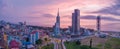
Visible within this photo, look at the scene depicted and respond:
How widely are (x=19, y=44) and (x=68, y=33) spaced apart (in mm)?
32864

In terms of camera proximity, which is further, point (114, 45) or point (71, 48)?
point (114, 45)

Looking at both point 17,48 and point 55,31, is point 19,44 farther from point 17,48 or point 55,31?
point 55,31

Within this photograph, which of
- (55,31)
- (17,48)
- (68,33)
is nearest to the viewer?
(17,48)

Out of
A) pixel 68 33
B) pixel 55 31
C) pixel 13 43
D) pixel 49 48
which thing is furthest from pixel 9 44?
pixel 68 33

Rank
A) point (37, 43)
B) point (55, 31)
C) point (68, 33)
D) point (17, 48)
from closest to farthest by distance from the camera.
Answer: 1. point (17, 48)
2. point (37, 43)
3. point (55, 31)
4. point (68, 33)

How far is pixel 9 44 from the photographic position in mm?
33656

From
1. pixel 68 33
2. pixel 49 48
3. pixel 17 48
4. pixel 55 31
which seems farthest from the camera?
pixel 68 33

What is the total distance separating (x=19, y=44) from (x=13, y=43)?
30.5 inches

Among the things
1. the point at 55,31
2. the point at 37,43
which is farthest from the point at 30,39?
the point at 55,31

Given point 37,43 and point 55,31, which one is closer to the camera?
point 37,43

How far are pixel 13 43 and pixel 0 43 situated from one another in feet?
4.13

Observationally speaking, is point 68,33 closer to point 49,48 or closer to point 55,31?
point 55,31

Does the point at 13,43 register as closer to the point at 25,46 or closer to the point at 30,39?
the point at 25,46

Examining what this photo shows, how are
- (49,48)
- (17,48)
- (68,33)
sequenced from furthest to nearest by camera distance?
(68,33), (49,48), (17,48)
